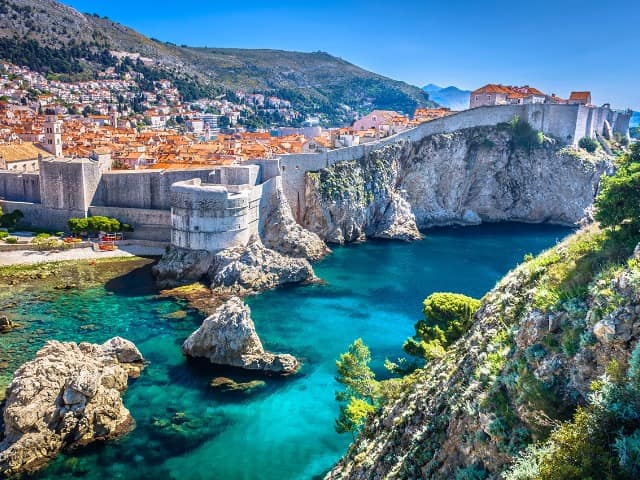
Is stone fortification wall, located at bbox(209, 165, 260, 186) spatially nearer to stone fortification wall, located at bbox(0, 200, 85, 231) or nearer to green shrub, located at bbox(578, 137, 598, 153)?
stone fortification wall, located at bbox(0, 200, 85, 231)

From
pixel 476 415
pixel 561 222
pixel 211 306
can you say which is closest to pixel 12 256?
pixel 211 306

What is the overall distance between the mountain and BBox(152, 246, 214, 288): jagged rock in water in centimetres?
7932

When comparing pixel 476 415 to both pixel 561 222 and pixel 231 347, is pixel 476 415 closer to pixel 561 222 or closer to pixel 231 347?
pixel 231 347

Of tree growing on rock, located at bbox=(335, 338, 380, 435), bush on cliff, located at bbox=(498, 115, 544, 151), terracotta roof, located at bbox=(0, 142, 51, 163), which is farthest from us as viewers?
bush on cliff, located at bbox=(498, 115, 544, 151)

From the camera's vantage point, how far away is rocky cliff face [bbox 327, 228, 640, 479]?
5914 millimetres

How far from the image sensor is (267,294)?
2873cm

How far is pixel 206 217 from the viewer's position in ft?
99.5

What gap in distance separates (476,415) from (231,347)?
577 inches

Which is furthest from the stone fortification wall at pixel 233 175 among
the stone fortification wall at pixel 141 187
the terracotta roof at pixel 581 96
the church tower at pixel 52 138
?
the terracotta roof at pixel 581 96

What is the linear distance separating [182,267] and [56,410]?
14.4 metres

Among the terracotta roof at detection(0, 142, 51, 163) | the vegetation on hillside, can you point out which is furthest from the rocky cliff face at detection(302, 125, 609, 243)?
the vegetation on hillside

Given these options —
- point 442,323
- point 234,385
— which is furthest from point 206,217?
point 442,323

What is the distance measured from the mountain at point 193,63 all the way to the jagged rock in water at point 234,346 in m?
89.6

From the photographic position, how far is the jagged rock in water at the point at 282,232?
3450cm
